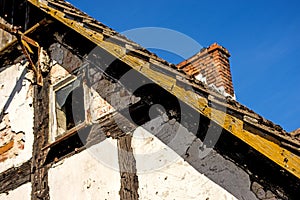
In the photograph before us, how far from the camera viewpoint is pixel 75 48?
7.10 metres

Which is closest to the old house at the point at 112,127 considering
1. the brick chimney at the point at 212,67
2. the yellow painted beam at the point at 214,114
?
the yellow painted beam at the point at 214,114

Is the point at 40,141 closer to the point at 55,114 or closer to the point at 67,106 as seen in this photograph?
the point at 55,114

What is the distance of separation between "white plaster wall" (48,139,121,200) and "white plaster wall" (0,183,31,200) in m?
0.39

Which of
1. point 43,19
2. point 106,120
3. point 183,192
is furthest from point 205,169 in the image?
point 43,19

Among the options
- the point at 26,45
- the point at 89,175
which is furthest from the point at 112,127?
the point at 26,45

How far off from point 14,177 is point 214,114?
11.0 feet

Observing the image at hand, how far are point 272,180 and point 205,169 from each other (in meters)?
0.70

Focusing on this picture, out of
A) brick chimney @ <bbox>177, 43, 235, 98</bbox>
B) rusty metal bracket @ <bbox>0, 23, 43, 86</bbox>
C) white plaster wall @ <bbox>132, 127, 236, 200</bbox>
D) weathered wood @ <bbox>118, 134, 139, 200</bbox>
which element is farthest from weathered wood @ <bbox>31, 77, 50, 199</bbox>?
brick chimney @ <bbox>177, 43, 235, 98</bbox>

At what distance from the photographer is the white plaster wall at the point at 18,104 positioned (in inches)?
284

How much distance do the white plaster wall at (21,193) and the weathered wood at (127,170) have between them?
5.13ft

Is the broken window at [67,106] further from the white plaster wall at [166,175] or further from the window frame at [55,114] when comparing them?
the white plaster wall at [166,175]

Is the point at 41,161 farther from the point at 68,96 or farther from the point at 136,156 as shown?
the point at 136,156

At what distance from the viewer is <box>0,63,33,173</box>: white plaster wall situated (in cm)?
721

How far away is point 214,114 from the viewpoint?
16.1ft
